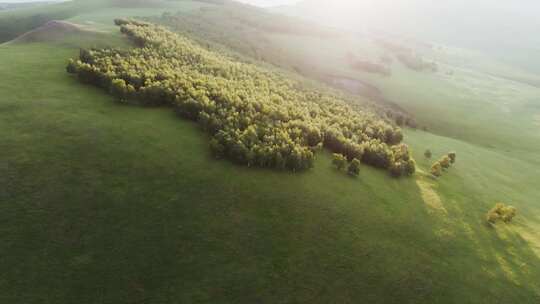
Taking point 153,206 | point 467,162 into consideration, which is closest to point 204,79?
point 153,206

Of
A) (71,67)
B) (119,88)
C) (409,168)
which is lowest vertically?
(409,168)

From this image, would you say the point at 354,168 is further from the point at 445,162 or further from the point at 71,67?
the point at 71,67

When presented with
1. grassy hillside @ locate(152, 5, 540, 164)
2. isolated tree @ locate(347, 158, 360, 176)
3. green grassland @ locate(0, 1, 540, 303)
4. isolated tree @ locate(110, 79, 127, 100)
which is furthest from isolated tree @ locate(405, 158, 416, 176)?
grassy hillside @ locate(152, 5, 540, 164)

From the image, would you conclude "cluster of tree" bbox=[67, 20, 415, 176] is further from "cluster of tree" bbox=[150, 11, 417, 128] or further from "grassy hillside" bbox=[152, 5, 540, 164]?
"grassy hillside" bbox=[152, 5, 540, 164]

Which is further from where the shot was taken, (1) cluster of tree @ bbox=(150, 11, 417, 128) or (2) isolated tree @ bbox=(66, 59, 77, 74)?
(1) cluster of tree @ bbox=(150, 11, 417, 128)

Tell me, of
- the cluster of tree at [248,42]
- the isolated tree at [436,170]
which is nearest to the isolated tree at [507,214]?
the isolated tree at [436,170]

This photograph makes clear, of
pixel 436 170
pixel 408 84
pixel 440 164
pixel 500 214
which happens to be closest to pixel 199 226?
pixel 500 214

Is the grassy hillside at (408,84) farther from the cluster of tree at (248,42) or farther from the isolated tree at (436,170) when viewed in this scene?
the isolated tree at (436,170)

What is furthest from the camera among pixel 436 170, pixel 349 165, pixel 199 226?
pixel 436 170
